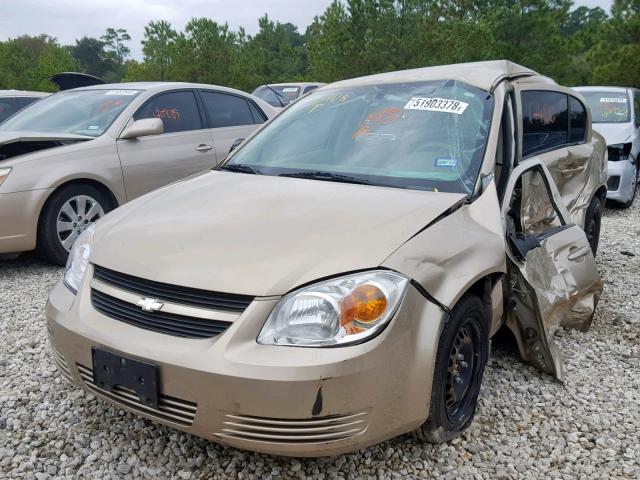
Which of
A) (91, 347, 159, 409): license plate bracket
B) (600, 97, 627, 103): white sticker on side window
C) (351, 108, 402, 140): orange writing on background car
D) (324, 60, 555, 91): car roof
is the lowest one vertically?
(91, 347, 159, 409): license plate bracket

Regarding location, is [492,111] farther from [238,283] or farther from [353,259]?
[238,283]

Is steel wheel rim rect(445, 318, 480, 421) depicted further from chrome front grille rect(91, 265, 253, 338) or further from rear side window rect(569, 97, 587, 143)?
rear side window rect(569, 97, 587, 143)

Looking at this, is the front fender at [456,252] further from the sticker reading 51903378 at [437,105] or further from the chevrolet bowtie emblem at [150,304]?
the chevrolet bowtie emblem at [150,304]

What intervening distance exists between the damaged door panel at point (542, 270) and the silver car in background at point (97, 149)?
10.6 ft

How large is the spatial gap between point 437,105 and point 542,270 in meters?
1.03

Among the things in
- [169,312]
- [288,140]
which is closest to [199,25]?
[288,140]

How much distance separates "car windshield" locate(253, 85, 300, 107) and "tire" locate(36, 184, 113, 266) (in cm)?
710

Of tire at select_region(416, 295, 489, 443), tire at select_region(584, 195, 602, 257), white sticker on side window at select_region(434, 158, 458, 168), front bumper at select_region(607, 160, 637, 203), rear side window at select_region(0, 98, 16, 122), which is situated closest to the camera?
tire at select_region(416, 295, 489, 443)

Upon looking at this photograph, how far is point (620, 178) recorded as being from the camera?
7.48 m

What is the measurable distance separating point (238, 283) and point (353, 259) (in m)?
0.42

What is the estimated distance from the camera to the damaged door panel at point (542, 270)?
2885 millimetres

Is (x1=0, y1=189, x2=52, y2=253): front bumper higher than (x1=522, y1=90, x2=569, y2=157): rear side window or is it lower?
lower

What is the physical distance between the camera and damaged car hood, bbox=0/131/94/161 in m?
4.74

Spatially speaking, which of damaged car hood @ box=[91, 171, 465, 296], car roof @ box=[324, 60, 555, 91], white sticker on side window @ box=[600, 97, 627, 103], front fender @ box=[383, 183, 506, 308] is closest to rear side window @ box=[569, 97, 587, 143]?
car roof @ box=[324, 60, 555, 91]
